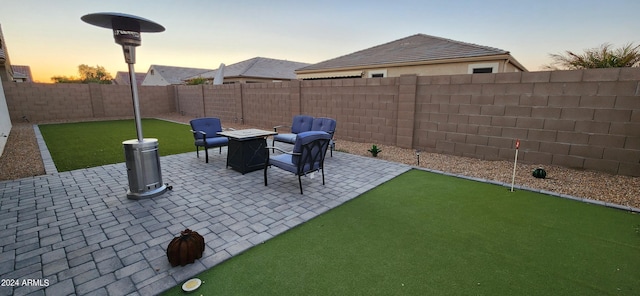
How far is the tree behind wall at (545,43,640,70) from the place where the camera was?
19.5 feet

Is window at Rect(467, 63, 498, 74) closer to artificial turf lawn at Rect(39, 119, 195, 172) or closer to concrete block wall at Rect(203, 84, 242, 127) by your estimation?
concrete block wall at Rect(203, 84, 242, 127)

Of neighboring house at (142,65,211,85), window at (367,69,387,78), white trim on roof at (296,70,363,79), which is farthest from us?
neighboring house at (142,65,211,85)

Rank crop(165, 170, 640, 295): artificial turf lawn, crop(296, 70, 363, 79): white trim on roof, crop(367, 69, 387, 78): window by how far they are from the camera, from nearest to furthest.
Result: crop(165, 170, 640, 295): artificial turf lawn → crop(367, 69, 387, 78): window → crop(296, 70, 363, 79): white trim on roof

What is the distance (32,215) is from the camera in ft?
10.9

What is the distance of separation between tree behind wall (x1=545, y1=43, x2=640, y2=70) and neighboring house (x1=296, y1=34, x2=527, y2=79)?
2.02 meters

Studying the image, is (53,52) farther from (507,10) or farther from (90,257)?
(507,10)

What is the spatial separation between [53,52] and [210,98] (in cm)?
1124

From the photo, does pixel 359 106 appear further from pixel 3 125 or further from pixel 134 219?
pixel 3 125

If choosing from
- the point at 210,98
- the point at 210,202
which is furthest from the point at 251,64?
the point at 210,202

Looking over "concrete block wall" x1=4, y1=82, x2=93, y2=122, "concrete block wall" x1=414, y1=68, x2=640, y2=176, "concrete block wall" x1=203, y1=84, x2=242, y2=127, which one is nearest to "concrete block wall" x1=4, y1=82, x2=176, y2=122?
"concrete block wall" x1=4, y1=82, x2=93, y2=122

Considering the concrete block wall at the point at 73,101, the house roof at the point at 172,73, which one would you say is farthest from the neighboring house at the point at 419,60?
the house roof at the point at 172,73

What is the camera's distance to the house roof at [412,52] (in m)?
10.4

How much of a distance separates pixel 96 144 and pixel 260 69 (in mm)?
15083

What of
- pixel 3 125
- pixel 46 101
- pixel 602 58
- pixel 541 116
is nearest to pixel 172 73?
pixel 46 101
